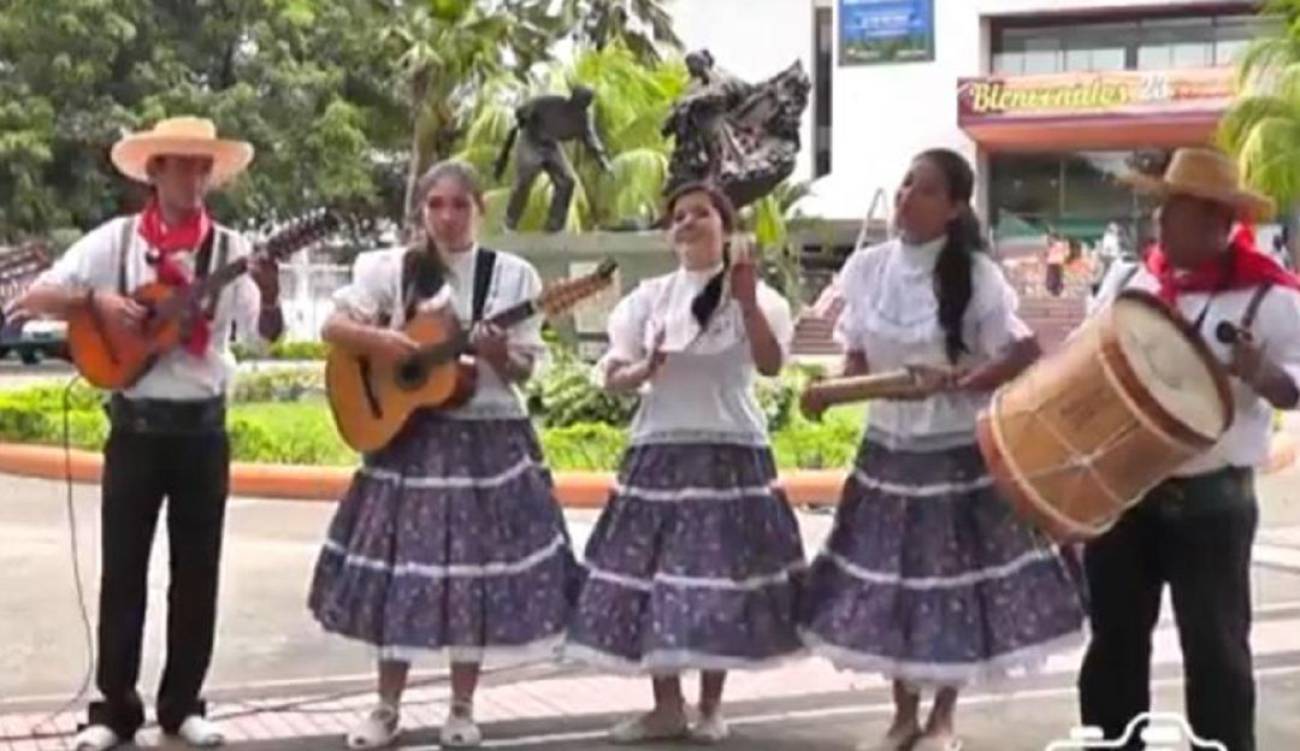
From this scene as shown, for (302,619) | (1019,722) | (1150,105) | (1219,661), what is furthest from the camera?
(1150,105)

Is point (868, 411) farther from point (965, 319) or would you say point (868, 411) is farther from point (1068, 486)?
point (1068, 486)

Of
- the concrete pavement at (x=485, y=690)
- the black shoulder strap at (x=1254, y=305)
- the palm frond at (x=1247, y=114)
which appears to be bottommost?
the concrete pavement at (x=485, y=690)

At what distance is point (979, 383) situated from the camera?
5.47 metres

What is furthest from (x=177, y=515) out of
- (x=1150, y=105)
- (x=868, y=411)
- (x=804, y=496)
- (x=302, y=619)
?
(x=1150, y=105)

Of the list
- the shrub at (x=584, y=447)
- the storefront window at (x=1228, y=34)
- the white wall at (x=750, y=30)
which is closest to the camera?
the shrub at (x=584, y=447)

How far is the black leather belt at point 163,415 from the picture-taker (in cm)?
588

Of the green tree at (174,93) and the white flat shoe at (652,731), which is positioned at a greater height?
the green tree at (174,93)

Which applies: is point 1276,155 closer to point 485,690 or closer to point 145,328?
point 485,690

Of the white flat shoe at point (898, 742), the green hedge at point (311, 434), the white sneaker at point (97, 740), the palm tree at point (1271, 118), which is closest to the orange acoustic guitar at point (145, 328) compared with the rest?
the white sneaker at point (97, 740)

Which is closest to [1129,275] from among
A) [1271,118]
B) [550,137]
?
[550,137]

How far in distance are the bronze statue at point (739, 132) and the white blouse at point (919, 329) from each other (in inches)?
233

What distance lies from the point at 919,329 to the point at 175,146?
6.97ft

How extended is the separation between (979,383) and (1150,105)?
118 ft

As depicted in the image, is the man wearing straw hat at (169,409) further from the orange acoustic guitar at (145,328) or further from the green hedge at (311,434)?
the green hedge at (311,434)
